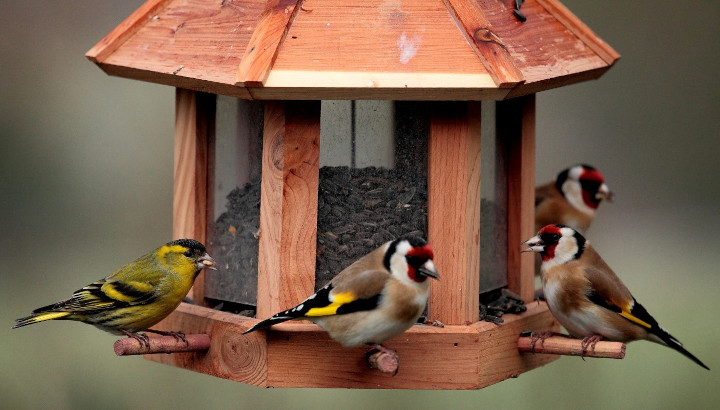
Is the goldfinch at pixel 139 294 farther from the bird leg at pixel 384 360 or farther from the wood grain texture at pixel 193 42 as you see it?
the bird leg at pixel 384 360

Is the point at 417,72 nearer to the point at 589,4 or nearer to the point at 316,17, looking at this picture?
the point at 316,17

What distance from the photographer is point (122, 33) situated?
16.5 feet

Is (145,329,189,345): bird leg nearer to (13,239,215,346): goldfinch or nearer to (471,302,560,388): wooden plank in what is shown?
(13,239,215,346): goldfinch

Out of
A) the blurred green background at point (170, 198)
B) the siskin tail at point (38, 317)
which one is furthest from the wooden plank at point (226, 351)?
the blurred green background at point (170, 198)

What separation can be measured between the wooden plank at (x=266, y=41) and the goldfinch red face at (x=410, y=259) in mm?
875

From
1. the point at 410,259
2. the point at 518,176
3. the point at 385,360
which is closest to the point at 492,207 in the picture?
the point at 518,176

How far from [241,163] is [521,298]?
1.49 meters

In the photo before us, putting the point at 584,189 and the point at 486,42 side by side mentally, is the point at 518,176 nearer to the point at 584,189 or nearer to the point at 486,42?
the point at 486,42

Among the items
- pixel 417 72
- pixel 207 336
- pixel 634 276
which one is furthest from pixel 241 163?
pixel 634 276

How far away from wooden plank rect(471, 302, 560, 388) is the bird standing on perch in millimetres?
427

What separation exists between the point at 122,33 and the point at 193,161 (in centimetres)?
68

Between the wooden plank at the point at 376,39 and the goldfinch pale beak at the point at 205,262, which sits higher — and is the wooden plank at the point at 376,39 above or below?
above

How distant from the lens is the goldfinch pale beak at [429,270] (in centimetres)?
442

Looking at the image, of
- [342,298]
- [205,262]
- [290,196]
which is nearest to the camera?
[342,298]
